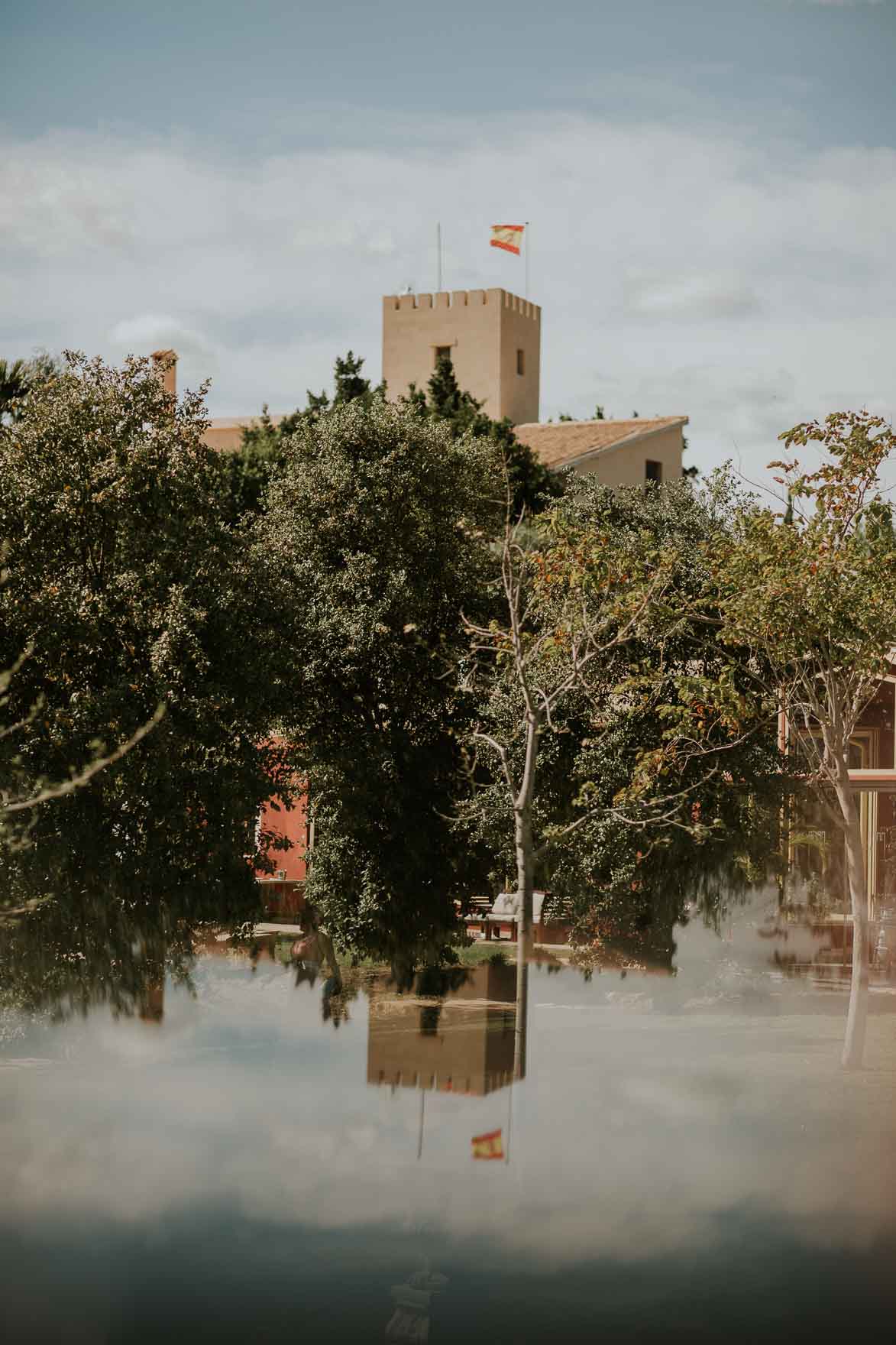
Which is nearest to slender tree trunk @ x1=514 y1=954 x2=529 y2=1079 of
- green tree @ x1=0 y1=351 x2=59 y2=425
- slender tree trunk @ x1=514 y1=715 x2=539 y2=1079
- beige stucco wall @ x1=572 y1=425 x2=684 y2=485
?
slender tree trunk @ x1=514 y1=715 x2=539 y2=1079

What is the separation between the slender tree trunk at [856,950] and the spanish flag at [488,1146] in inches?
174

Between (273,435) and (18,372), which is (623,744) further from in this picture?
(273,435)

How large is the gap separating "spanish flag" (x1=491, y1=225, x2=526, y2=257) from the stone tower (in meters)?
1.44

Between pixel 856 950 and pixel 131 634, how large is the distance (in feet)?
29.3

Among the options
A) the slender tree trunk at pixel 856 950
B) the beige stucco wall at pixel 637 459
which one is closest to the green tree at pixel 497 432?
the beige stucco wall at pixel 637 459

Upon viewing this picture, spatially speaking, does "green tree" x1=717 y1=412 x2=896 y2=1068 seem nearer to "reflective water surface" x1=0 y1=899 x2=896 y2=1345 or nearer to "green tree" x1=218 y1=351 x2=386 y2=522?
"reflective water surface" x1=0 y1=899 x2=896 y2=1345

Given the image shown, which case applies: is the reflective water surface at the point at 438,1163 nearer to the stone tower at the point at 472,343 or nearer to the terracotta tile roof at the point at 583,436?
the terracotta tile roof at the point at 583,436

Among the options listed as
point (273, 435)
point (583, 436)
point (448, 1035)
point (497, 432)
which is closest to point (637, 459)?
point (583, 436)

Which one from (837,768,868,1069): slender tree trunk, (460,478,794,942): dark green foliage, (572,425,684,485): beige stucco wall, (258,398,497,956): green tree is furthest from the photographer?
(572,425,684,485): beige stucco wall

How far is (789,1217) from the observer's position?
40.8ft

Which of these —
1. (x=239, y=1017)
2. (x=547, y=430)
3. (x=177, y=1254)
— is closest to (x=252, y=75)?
(x=239, y=1017)

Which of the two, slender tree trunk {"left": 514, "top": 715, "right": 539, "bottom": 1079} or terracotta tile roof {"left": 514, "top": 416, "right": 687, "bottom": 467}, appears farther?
terracotta tile roof {"left": 514, "top": 416, "right": 687, "bottom": 467}

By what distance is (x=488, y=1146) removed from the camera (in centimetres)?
1348

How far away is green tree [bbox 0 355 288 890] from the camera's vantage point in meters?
15.6
